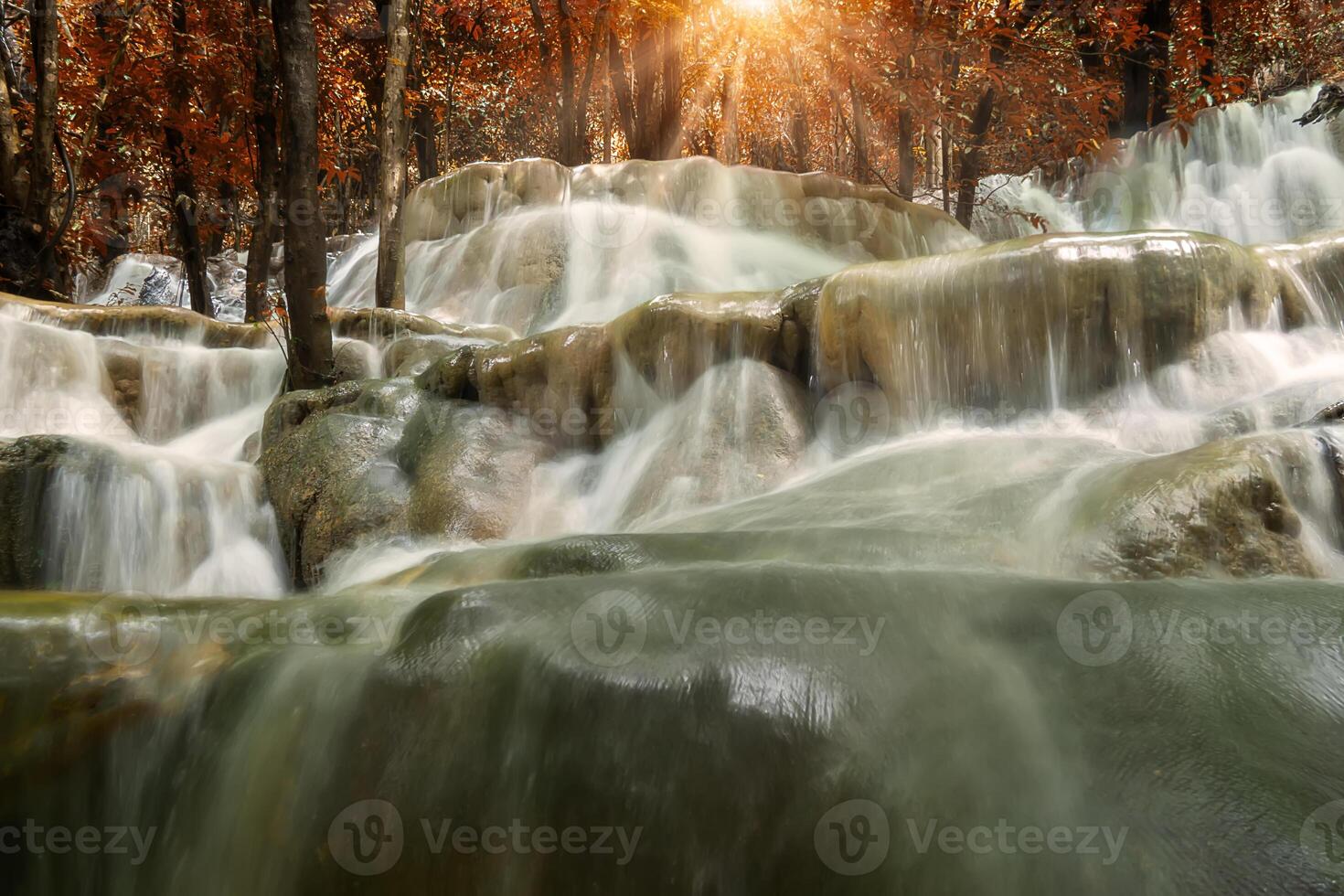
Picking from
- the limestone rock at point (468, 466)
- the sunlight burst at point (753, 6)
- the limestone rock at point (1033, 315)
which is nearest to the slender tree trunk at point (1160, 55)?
the sunlight burst at point (753, 6)

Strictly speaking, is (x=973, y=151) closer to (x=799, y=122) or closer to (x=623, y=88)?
(x=623, y=88)

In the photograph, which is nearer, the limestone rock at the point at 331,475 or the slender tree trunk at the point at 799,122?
the limestone rock at the point at 331,475

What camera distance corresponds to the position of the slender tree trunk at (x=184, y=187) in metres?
9.50

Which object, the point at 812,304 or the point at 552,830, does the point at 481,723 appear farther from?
the point at 812,304

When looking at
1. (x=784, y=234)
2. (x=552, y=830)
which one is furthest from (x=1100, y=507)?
(x=784, y=234)

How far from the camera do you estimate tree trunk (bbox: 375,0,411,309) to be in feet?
29.1

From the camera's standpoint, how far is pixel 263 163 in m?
9.41

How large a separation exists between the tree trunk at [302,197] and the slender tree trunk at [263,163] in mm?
2599

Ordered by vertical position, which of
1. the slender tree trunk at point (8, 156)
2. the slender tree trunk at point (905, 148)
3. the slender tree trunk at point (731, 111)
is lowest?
the slender tree trunk at point (8, 156)

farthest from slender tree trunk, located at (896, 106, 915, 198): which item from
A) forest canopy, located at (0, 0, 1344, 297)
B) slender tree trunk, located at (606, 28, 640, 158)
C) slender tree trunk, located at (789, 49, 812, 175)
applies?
slender tree trunk, located at (606, 28, 640, 158)

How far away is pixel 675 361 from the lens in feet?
17.8

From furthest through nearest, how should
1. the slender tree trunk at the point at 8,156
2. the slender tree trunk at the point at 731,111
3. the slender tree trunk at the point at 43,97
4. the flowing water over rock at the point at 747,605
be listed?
the slender tree trunk at the point at 731,111 → the slender tree trunk at the point at 8,156 → the slender tree trunk at the point at 43,97 → the flowing water over rock at the point at 747,605

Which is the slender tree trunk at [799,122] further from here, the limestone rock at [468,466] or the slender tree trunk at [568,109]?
the limestone rock at [468,466]

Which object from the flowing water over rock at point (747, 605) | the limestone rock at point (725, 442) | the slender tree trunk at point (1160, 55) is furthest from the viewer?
the slender tree trunk at point (1160, 55)
